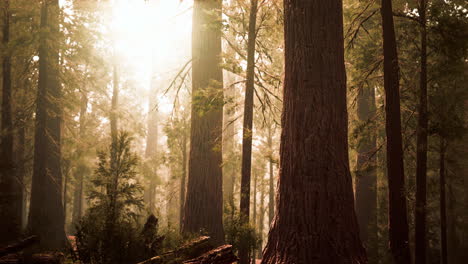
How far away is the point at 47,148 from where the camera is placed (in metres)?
14.3

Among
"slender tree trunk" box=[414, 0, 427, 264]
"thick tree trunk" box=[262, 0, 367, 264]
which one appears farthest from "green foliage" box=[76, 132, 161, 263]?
"slender tree trunk" box=[414, 0, 427, 264]

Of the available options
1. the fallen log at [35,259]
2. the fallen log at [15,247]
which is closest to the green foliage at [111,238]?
the fallen log at [35,259]

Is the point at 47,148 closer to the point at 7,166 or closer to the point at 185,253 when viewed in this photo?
the point at 7,166

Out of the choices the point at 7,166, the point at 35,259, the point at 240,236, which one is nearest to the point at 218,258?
the point at 240,236

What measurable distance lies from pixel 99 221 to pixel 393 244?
5876mm

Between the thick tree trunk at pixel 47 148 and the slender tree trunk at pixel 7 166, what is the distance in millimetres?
822

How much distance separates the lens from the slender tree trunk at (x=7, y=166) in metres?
11.0

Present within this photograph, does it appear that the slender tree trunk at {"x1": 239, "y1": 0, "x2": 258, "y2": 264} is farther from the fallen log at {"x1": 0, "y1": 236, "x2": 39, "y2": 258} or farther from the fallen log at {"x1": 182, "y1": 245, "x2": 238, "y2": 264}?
the fallen log at {"x1": 0, "y1": 236, "x2": 39, "y2": 258}

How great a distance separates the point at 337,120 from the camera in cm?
525

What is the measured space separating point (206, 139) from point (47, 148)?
340 inches

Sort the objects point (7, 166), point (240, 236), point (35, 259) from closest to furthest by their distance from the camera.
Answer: point (35, 259), point (240, 236), point (7, 166)

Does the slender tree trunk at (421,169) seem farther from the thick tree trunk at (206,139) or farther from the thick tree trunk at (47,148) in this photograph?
the thick tree trunk at (47,148)

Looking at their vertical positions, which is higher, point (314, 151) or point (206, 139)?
point (206, 139)

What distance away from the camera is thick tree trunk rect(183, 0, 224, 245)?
→ 8516 mm
